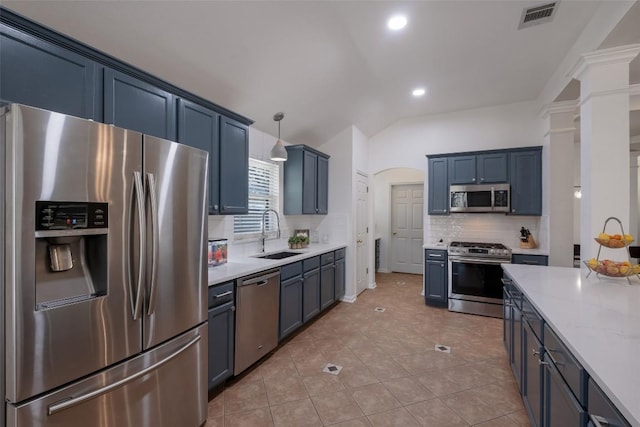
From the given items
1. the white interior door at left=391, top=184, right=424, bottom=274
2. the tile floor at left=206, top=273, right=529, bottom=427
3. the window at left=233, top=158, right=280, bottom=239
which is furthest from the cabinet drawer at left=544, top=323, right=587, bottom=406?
the white interior door at left=391, top=184, right=424, bottom=274

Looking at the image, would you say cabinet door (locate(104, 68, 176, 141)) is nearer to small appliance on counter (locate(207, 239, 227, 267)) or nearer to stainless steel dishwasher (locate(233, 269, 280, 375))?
small appliance on counter (locate(207, 239, 227, 267))

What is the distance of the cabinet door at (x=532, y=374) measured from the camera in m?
1.59

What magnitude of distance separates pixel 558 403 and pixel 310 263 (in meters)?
2.58

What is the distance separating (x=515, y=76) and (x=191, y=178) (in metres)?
4.14

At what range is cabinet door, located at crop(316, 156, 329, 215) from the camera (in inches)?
180

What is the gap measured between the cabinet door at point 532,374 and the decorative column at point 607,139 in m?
1.33

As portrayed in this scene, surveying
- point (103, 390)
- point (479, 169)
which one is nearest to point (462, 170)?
point (479, 169)

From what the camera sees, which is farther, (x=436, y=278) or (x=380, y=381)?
(x=436, y=278)

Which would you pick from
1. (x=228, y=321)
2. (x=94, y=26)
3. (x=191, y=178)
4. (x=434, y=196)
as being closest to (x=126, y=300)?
(x=191, y=178)

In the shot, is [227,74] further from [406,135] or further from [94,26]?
[406,135]

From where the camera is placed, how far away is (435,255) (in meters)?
4.48

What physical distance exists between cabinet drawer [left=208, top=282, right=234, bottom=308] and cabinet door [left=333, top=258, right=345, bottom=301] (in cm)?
221

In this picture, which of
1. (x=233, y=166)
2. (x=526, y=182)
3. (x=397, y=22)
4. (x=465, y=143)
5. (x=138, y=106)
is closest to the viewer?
(x=138, y=106)

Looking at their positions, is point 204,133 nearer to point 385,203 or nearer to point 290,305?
point 290,305
